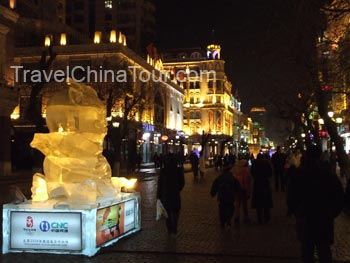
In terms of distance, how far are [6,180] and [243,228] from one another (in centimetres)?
2074

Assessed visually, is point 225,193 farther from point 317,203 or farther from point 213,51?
point 213,51

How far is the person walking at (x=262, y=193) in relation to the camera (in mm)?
13273

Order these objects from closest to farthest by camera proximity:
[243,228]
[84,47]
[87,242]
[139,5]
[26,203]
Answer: [87,242] < [26,203] < [243,228] < [84,47] < [139,5]

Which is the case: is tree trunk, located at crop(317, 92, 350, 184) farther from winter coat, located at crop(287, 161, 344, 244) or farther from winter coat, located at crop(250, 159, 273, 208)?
winter coat, located at crop(287, 161, 344, 244)

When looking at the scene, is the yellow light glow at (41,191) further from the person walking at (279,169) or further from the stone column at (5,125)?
the stone column at (5,125)

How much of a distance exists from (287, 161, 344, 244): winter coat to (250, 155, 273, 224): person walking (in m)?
6.80

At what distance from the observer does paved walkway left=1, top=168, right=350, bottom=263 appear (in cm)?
888

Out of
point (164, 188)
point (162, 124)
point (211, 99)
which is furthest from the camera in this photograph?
point (211, 99)

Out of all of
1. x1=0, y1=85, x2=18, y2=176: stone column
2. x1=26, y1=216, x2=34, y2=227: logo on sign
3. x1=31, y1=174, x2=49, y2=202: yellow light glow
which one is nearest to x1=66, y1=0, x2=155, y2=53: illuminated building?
x1=0, y1=85, x2=18, y2=176: stone column

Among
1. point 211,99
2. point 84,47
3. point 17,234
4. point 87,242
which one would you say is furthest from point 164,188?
point 211,99

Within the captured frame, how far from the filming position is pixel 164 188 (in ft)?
35.9

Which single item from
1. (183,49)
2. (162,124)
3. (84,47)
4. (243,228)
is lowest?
(243,228)

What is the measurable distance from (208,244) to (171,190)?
4.65ft

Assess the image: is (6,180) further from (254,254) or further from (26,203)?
(254,254)
